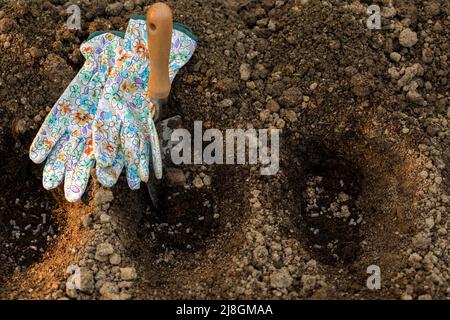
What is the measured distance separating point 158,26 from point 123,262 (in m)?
0.65

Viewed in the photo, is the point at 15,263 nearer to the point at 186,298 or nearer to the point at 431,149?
the point at 186,298

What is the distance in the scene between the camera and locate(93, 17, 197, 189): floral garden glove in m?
2.27

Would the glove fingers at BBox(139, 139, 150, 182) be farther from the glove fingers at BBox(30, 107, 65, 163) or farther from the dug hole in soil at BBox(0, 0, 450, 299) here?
the glove fingers at BBox(30, 107, 65, 163)

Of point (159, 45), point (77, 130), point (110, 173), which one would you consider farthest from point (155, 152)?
point (159, 45)

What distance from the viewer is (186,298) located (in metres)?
2.10

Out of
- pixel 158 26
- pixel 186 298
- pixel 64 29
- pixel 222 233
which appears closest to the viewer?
pixel 158 26

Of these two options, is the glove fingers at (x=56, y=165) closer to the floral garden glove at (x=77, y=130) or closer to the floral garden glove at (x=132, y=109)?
the floral garden glove at (x=77, y=130)

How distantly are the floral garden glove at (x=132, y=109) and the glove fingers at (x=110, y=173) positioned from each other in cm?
1

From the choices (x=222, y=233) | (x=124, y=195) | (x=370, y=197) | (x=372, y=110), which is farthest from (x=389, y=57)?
(x=124, y=195)

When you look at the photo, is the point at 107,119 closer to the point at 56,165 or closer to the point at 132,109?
the point at 132,109

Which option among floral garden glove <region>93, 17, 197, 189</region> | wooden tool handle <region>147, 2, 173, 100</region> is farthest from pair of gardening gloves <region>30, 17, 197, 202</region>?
wooden tool handle <region>147, 2, 173, 100</region>

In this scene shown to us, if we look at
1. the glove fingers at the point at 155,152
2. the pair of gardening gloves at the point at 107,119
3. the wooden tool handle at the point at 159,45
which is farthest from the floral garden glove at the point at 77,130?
the wooden tool handle at the point at 159,45

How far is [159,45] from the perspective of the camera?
2.01 meters

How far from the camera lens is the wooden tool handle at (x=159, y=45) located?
1950mm
